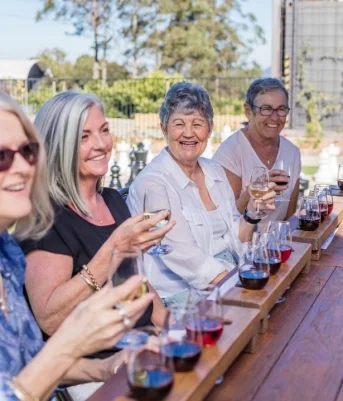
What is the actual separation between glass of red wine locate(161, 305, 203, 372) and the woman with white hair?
1.61 ft

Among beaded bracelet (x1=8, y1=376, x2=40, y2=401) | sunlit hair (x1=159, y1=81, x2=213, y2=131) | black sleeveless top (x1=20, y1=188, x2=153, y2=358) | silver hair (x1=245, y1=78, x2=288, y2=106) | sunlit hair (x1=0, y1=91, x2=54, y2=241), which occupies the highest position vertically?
silver hair (x1=245, y1=78, x2=288, y2=106)

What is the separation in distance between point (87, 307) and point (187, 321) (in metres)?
0.26

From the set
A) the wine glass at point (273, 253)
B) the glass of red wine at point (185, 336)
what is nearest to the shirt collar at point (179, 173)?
the wine glass at point (273, 253)

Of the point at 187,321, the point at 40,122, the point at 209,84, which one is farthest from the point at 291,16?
the point at 187,321

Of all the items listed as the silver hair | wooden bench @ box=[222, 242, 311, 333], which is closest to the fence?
the silver hair

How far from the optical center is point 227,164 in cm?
367

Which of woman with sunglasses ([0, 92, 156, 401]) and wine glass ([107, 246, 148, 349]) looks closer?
woman with sunglasses ([0, 92, 156, 401])

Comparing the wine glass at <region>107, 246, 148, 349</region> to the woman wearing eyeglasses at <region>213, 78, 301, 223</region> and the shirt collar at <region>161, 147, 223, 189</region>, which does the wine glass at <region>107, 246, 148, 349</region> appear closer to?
the shirt collar at <region>161, 147, 223, 189</region>

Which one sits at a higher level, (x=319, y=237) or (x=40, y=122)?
(x=40, y=122)

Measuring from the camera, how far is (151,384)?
120cm

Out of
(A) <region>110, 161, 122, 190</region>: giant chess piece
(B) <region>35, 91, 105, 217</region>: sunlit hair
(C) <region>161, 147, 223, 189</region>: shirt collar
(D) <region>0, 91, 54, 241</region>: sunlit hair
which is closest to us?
(D) <region>0, 91, 54, 241</region>: sunlit hair

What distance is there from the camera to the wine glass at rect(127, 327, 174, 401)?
1182mm

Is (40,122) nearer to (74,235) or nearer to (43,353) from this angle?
(74,235)

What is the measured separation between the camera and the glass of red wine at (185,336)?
4.38 ft
